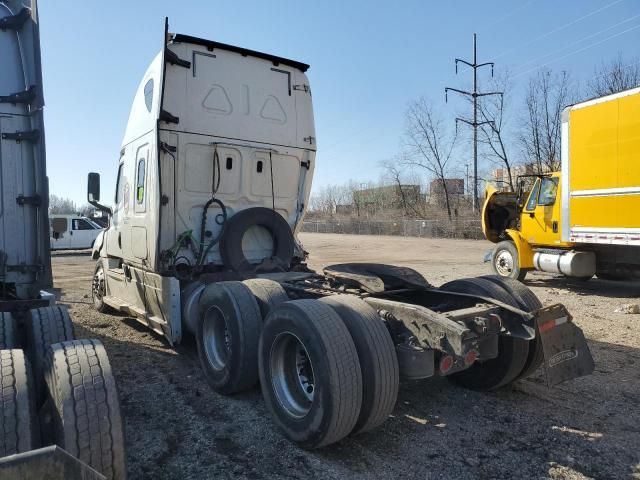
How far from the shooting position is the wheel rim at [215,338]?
191 inches

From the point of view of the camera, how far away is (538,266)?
38.3ft

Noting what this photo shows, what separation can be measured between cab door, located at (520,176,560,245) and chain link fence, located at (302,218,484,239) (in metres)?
20.8

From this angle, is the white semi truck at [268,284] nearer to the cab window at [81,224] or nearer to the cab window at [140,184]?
the cab window at [140,184]

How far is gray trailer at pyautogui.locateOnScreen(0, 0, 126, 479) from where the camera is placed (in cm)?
238

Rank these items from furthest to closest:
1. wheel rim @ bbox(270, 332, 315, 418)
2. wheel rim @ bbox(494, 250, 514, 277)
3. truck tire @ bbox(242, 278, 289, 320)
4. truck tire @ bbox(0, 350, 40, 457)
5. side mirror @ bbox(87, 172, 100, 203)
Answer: wheel rim @ bbox(494, 250, 514, 277) < side mirror @ bbox(87, 172, 100, 203) < truck tire @ bbox(242, 278, 289, 320) < wheel rim @ bbox(270, 332, 315, 418) < truck tire @ bbox(0, 350, 40, 457)

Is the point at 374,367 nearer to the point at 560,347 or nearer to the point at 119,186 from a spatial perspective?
the point at 560,347

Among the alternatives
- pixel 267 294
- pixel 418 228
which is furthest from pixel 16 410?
pixel 418 228

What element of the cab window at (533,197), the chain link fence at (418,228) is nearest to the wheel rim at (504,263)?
the cab window at (533,197)

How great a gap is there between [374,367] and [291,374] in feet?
2.83

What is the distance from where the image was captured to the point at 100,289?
827 cm

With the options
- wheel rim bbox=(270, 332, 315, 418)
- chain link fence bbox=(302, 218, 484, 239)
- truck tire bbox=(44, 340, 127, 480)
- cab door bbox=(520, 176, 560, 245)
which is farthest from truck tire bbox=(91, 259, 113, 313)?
chain link fence bbox=(302, 218, 484, 239)

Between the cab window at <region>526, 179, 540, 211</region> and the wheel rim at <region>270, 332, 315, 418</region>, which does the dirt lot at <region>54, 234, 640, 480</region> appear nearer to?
the wheel rim at <region>270, 332, 315, 418</region>

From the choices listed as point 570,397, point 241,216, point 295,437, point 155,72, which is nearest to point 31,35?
point 155,72

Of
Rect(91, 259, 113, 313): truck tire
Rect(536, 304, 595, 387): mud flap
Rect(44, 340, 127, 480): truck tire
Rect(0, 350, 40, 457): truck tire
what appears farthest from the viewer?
Rect(91, 259, 113, 313): truck tire
